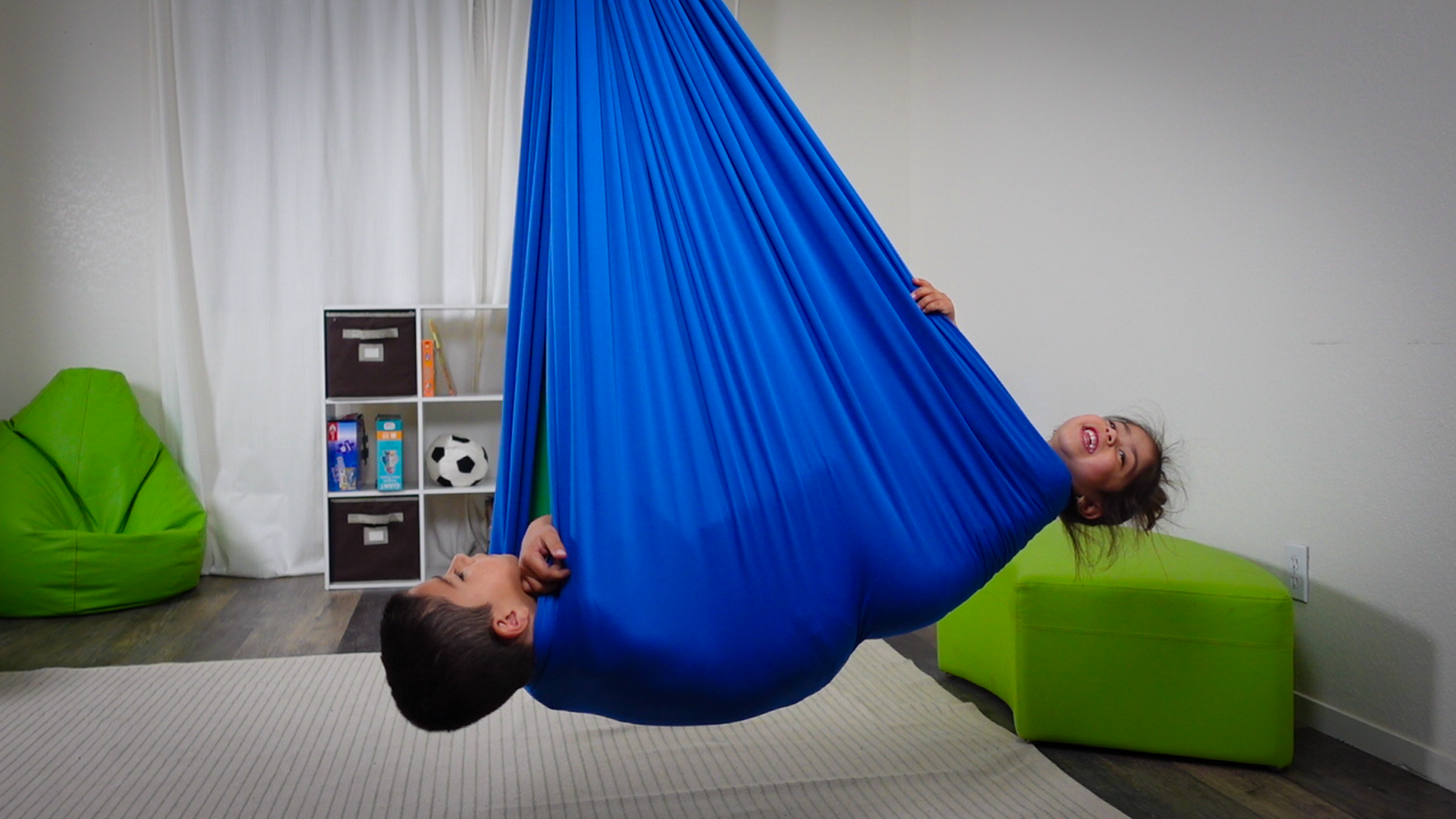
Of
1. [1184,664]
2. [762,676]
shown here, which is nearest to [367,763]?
[762,676]

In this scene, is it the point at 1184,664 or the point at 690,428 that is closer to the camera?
the point at 690,428

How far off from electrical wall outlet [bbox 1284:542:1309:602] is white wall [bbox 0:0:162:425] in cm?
Result: 348

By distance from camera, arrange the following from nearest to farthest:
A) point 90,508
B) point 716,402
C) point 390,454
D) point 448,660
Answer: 1. point 448,660
2. point 716,402
3. point 90,508
4. point 390,454

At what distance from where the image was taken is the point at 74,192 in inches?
133

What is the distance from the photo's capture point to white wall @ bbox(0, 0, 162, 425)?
3311 millimetres

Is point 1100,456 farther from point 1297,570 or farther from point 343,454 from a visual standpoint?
point 343,454

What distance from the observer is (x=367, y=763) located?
1.87 meters

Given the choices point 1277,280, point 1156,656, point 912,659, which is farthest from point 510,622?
point 1277,280

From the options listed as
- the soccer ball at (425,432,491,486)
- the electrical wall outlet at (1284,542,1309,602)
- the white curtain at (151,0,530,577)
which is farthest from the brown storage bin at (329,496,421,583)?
the electrical wall outlet at (1284,542,1309,602)

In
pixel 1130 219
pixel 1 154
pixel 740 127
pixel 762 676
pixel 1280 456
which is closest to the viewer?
pixel 762 676

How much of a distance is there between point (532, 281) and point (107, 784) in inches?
49.2

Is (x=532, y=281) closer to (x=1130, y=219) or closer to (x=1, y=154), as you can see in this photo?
(x=1130, y=219)

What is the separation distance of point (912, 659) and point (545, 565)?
1.67 metres

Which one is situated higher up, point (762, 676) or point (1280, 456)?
point (1280, 456)
